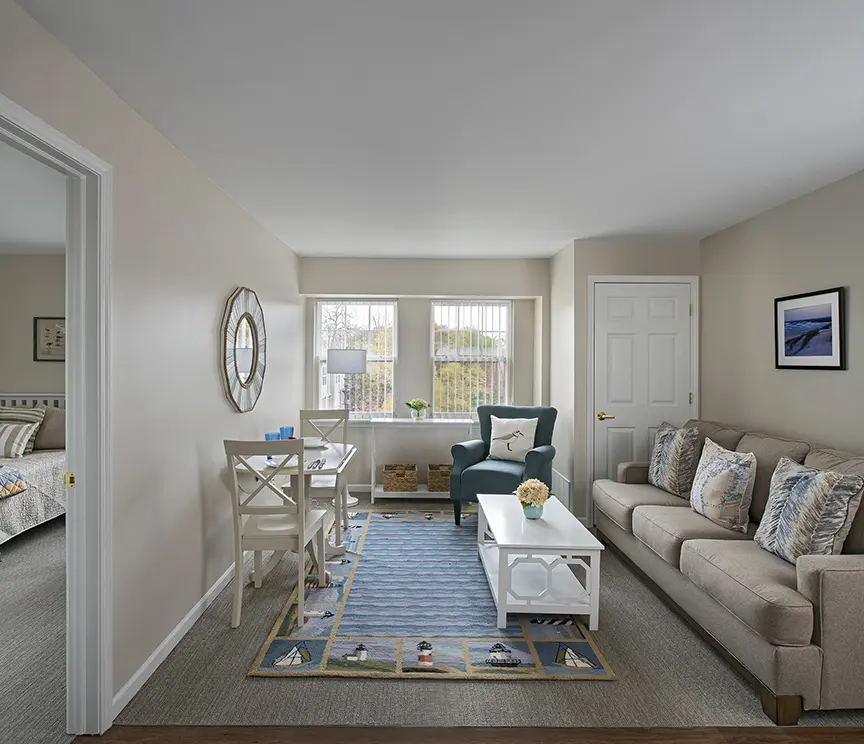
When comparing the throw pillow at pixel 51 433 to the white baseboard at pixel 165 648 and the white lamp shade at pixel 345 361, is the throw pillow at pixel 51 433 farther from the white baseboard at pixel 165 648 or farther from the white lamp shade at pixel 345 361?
the white baseboard at pixel 165 648

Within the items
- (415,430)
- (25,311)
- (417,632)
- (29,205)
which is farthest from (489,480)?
(25,311)

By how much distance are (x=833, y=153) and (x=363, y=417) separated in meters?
4.87

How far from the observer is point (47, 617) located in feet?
10.8

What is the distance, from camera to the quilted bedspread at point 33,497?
4.32 m

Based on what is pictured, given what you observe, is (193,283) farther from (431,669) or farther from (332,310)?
(332,310)

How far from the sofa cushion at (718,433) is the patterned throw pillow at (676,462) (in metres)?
0.11

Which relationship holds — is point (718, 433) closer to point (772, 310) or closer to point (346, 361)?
point (772, 310)

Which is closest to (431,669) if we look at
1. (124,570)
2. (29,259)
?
(124,570)

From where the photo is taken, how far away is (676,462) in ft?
13.9

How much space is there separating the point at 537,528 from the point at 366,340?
11.7 feet

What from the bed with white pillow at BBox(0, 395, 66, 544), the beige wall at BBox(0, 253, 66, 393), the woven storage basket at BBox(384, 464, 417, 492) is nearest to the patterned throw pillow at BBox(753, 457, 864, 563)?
the woven storage basket at BBox(384, 464, 417, 492)

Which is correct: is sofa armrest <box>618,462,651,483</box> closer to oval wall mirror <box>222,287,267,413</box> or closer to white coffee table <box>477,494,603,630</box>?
white coffee table <box>477,494,603,630</box>

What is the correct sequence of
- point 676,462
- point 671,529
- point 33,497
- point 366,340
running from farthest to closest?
point 366,340
point 33,497
point 676,462
point 671,529

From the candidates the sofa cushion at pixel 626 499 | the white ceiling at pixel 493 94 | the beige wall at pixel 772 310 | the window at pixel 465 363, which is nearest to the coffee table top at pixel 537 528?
the sofa cushion at pixel 626 499
